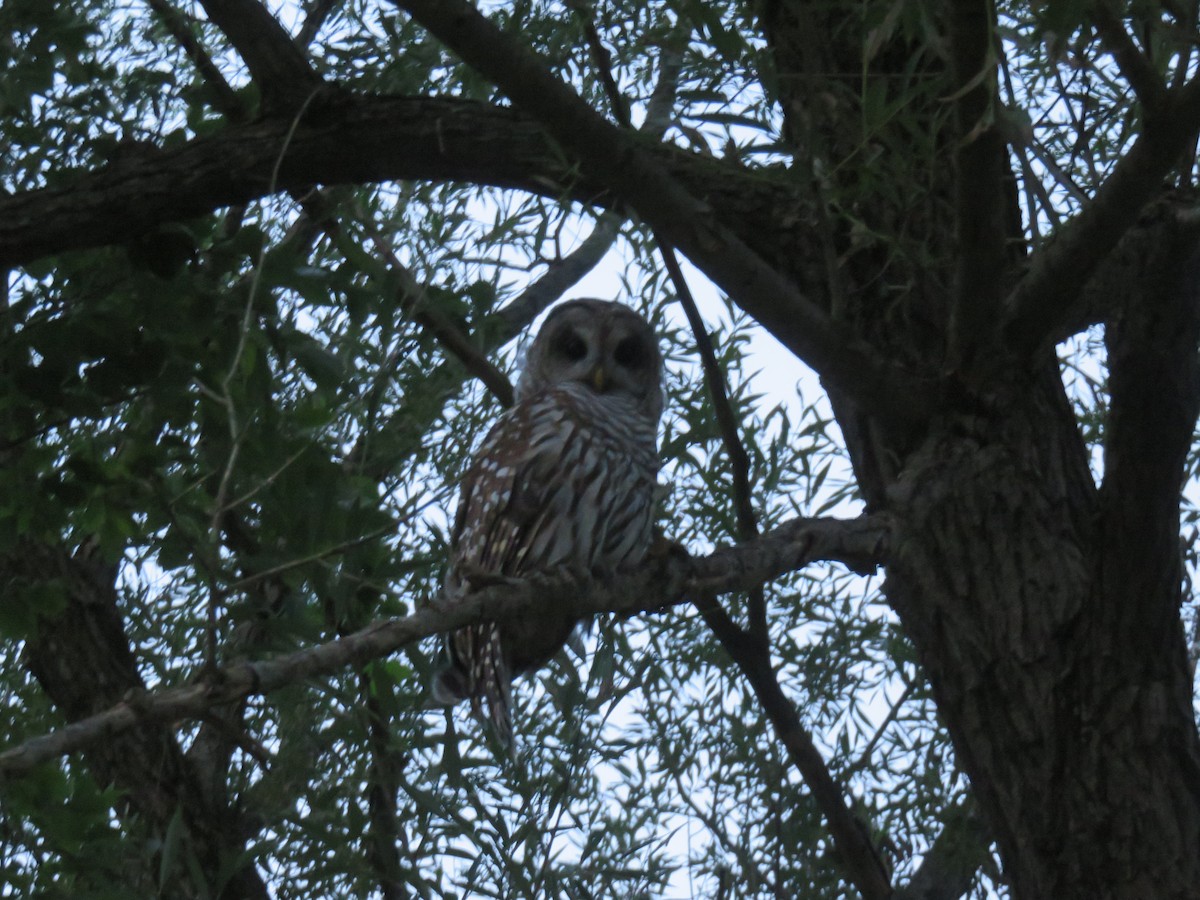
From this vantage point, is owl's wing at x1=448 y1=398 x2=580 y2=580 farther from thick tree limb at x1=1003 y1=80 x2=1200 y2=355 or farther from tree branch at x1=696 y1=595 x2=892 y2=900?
thick tree limb at x1=1003 y1=80 x2=1200 y2=355

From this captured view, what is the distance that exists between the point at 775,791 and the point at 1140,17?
5.89 ft

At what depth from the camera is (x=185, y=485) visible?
2.33 m

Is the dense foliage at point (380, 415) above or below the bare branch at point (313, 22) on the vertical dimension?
below

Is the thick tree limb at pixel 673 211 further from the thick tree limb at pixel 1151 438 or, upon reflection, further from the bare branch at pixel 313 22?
the bare branch at pixel 313 22

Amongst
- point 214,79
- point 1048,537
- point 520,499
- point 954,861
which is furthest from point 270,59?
point 954,861

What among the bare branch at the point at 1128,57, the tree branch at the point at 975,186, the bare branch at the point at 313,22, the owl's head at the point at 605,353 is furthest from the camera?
the owl's head at the point at 605,353

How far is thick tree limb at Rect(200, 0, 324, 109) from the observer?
2.35m

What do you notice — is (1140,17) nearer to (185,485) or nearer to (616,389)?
(185,485)

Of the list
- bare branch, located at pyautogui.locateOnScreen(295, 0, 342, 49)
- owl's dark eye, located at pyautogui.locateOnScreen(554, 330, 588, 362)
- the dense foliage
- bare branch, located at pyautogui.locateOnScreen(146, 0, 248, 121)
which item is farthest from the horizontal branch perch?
bare branch, located at pyautogui.locateOnScreen(295, 0, 342, 49)

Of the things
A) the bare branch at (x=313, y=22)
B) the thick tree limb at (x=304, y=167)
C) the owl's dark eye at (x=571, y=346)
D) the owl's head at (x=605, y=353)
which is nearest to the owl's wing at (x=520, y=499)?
the owl's head at (x=605, y=353)

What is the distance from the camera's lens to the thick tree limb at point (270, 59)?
2346 mm

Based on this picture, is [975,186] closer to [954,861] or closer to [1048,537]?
[1048,537]

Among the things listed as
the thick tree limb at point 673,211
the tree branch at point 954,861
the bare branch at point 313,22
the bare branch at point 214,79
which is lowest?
the tree branch at point 954,861

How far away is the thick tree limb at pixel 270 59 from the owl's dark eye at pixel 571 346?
1567mm
